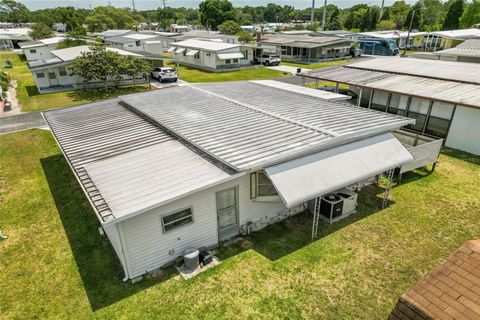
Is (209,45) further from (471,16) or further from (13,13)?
(13,13)

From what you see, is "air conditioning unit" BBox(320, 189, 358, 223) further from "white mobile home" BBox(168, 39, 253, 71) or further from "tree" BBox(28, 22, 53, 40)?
"tree" BBox(28, 22, 53, 40)

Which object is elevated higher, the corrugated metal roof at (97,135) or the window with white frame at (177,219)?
the corrugated metal roof at (97,135)

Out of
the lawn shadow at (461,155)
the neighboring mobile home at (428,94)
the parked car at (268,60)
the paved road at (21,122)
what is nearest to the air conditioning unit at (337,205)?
the lawn shadow at (461,155)

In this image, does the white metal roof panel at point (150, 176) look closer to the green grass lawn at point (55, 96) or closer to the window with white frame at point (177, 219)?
the window with white frame at point (177, 219)

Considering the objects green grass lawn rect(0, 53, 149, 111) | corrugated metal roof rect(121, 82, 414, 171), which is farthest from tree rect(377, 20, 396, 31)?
corrugated metal roof rect(121, 82, 414, 171)

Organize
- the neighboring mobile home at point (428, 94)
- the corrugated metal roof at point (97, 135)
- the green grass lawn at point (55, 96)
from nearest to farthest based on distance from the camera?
1. the corrugated metal roof at point (97, 135)
2. the neighboring mobile home at point (428, 94)
3. the green grass lawn at point (55, 96)

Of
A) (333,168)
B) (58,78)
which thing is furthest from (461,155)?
(58,78)
